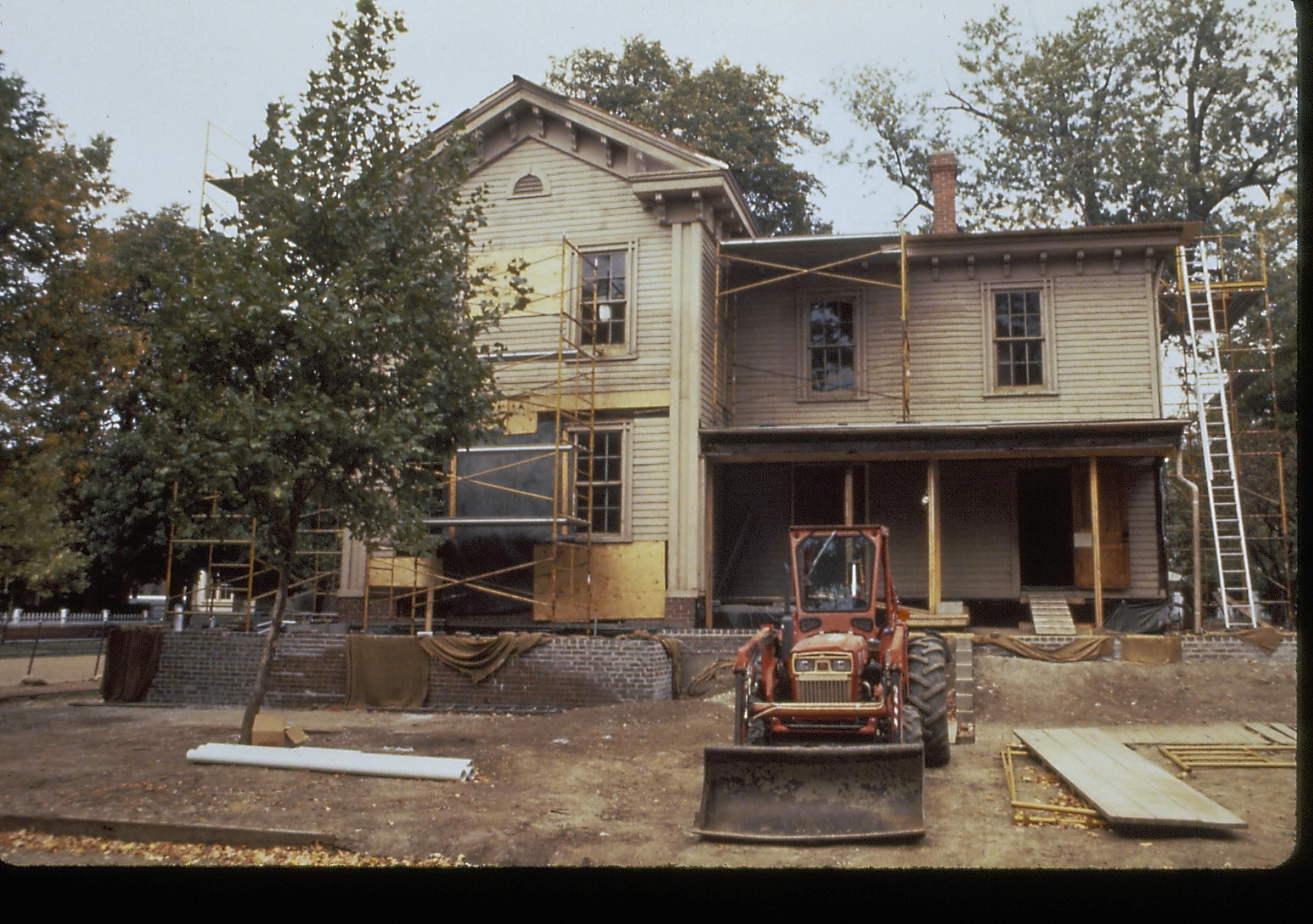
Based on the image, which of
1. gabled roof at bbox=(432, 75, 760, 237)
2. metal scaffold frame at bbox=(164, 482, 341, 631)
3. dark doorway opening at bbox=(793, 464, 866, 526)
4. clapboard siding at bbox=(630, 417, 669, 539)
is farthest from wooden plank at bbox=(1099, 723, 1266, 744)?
gabled roof at bbox=(432, 75, 760, 237)

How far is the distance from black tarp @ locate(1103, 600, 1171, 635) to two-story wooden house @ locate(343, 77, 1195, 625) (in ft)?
0.77

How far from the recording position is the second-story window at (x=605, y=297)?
17969 mm

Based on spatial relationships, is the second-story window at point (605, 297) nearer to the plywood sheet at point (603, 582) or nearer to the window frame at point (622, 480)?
the window frame at point (622, 480)

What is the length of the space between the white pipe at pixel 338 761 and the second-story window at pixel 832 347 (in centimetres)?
1140

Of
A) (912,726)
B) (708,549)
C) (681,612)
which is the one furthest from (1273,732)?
(708,549)

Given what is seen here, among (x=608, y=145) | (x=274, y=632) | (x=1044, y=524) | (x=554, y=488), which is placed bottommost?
(x=274, y=632)

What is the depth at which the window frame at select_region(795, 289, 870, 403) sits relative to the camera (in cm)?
1966

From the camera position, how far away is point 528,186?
18688mm

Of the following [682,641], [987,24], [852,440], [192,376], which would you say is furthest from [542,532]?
[987,24]

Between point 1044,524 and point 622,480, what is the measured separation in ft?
25.9

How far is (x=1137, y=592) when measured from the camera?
1825 centimetres

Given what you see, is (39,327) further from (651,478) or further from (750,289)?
(750,289)

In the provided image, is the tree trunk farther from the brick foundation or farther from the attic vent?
the attic vent

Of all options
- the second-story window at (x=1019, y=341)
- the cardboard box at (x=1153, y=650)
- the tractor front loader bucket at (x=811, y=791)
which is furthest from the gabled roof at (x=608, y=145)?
the tractor front loader bucket at (x=811, y=791)
